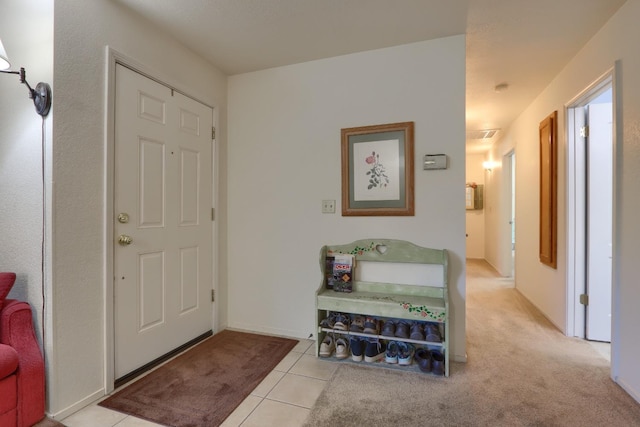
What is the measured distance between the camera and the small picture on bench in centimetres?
236

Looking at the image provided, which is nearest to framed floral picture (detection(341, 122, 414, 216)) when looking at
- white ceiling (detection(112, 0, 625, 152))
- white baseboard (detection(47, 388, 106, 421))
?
white ceiling (detection(112, 0, 625, 152))

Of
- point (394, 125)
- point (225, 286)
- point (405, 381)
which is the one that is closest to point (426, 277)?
point (405, 381)

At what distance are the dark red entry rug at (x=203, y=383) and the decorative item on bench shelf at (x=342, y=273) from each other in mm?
626

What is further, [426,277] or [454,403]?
[426,277]

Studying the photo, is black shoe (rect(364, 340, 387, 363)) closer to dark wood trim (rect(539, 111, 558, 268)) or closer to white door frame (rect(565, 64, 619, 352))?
white door frame (rect(565, 64, 619, 352))

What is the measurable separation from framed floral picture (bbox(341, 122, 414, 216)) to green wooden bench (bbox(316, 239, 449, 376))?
0.92ft

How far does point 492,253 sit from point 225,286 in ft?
16.7

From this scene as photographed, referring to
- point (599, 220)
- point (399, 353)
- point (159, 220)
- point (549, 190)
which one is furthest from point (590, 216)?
point (159, 220)

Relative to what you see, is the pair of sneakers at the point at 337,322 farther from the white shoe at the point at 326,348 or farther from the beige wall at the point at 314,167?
the beige wall at the point at 314,167

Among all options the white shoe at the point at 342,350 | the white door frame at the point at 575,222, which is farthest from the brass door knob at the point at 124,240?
the white door frame at the point at 575,222

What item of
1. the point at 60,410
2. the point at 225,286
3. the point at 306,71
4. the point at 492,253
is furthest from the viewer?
the point at 492,253

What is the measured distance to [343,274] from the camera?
2.38 m

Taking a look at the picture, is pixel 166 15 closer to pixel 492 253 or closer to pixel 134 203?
pixel 134 203

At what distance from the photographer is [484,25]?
6.80ft
